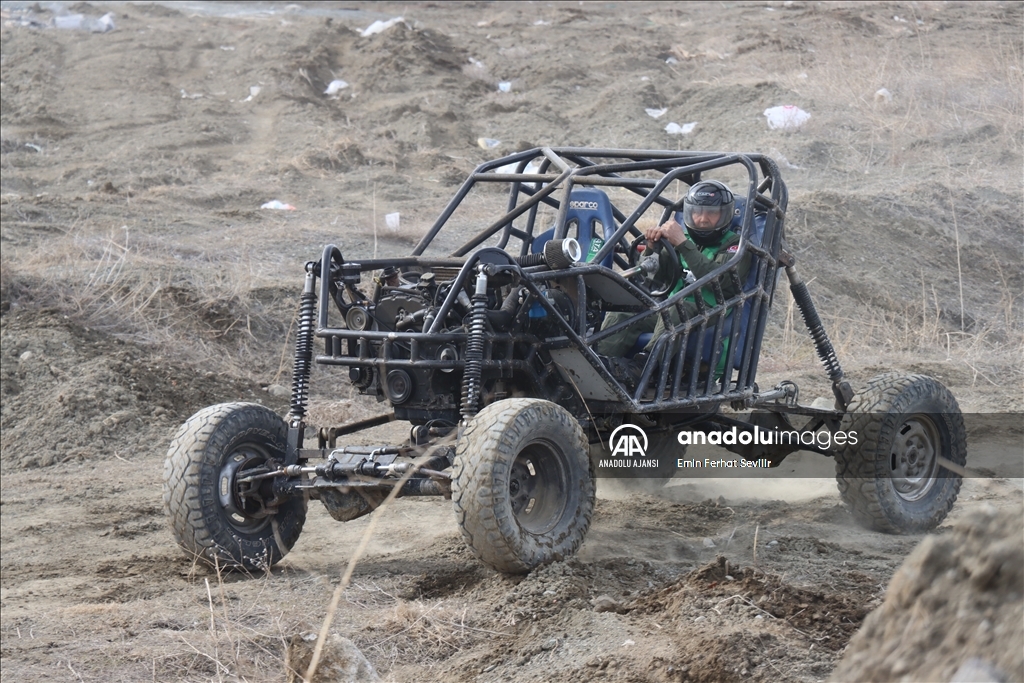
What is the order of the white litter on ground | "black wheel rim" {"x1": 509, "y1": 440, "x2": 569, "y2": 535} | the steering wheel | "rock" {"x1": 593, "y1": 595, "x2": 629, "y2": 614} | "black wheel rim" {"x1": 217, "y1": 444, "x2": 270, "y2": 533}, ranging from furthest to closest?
the white litter on ground → the steering wheel → "black wheel rim" {"x1": 217, "y1": 444, "x2": 270, "y2": 533} → "black wheel rim" {"x1": 509, "y1": 440, "x2": 569, "y2": 535} → "rock" {"x1": 593, "y1": 595, "x2": 629, "y2": 614}

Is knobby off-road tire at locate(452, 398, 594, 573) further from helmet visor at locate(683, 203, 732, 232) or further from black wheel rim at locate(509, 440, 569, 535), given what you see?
helmet visor at locate(683, 203, 732, 232)

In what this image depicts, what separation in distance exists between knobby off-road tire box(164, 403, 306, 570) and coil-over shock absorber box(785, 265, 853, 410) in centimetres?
320

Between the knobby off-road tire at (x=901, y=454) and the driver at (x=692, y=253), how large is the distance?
3.49ft

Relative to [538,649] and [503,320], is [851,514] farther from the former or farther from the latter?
[538,649]

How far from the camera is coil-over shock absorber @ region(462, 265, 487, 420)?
5.48 meters

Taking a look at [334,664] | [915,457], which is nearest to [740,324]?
[915,457]

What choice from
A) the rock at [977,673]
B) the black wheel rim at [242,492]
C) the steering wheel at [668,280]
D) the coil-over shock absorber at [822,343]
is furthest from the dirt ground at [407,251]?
the steering wheel at [668,280]

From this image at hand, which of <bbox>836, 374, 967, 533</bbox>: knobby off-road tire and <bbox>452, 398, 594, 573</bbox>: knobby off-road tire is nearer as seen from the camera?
<bbox>452, 398, 594, 573</bbox>: knobby off-road tire

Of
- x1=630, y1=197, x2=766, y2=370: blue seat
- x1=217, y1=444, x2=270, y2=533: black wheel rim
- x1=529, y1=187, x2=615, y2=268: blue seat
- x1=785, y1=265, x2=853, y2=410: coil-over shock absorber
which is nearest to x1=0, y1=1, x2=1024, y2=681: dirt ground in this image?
x1=217, y1=444, x2=270, y2=533: black wheel rim

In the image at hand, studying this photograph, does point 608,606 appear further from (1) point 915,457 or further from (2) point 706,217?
(1) point 915,457

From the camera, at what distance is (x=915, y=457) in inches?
275

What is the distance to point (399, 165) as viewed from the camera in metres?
17.3

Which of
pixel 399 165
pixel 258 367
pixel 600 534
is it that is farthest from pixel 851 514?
pixel 399 165

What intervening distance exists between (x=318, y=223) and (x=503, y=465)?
9.18m
